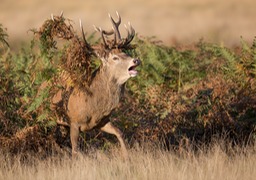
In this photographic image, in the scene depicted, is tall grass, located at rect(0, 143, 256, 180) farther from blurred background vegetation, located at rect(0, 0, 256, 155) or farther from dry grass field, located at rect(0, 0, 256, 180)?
blurred background vegetation, located at rect(0, 0, 256, 155)

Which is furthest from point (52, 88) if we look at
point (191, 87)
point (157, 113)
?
point (191, 87)

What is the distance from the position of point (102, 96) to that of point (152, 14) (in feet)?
123

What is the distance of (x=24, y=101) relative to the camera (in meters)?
13.8

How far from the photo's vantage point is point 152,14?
166ft

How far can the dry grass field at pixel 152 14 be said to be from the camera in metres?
40.5

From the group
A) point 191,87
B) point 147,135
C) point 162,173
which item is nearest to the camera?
point 162,173

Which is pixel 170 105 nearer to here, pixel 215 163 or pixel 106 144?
pixel 106 144

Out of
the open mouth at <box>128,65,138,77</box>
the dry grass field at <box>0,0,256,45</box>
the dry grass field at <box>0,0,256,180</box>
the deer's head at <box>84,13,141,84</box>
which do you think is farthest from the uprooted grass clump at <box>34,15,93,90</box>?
the dry grass field at <box>0,0,256,45</box>

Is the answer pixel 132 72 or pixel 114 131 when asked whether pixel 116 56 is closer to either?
pixel 132 72

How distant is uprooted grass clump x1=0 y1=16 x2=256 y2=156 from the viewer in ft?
44.1

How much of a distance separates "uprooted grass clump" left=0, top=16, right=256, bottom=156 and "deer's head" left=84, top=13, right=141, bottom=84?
0.86 feet

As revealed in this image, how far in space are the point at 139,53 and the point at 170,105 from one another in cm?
297

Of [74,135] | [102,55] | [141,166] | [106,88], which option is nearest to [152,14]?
[102,55]

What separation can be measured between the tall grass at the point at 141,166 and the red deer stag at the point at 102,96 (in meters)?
0.49
